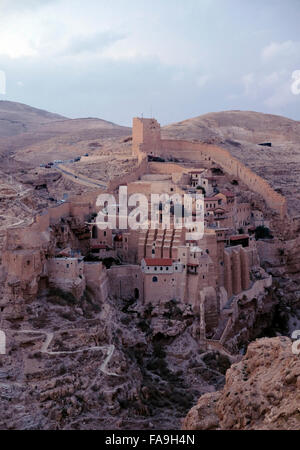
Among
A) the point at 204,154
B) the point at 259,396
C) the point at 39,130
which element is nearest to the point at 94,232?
the point at 204,154

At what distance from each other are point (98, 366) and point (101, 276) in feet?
21.1

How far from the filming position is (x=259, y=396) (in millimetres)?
9516

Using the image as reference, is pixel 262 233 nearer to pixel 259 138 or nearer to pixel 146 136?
pixel 146 136

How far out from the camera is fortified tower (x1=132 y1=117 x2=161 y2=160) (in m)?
45.3

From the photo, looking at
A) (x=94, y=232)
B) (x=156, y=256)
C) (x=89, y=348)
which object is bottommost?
(x=89, y=348)

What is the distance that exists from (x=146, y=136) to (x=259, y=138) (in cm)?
2413

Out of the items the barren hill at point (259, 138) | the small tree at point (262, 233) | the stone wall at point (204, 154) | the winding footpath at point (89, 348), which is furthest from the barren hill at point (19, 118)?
the winding footpath at point (89, 348)

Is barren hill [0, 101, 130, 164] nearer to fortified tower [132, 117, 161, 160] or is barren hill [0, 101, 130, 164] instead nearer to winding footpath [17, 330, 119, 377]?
fortified tower [132, 117, 161, 160]

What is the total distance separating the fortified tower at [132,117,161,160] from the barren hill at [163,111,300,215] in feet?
23.6

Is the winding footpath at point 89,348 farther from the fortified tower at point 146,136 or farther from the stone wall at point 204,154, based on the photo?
the fortified tower at point 146,136

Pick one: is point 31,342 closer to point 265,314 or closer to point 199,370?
point 199,370

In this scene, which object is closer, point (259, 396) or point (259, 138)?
point (259, 396)

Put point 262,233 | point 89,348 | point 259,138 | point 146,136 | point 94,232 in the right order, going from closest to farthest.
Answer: point 89,348 < point 94,232 < point 262,233 < point 146,136 < point 259,138

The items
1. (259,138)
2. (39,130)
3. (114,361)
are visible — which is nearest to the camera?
(114,361)
